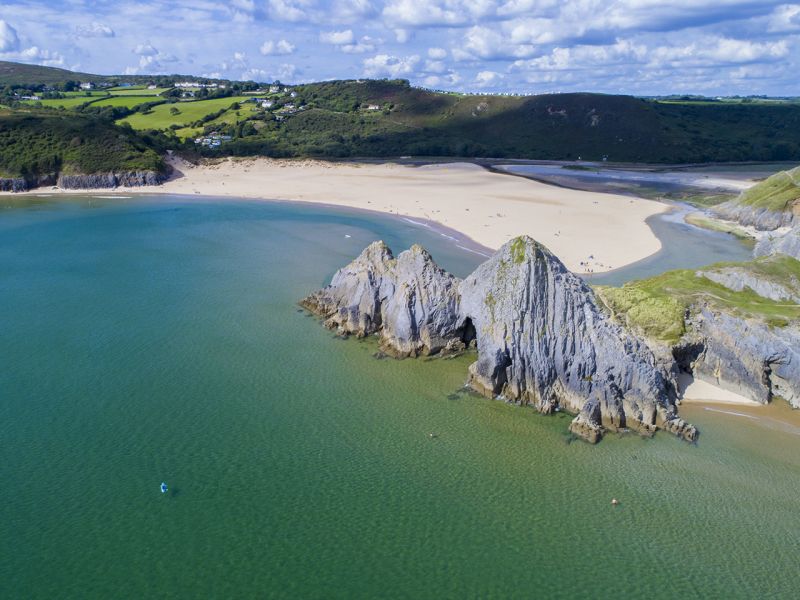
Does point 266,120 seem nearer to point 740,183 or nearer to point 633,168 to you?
point 633,168

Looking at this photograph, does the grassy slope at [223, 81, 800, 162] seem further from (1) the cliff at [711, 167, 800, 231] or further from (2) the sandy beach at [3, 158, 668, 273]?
(1) the cliff at [711, 167, 800, 231]

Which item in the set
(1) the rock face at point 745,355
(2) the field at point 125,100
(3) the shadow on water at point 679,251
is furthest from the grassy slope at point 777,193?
(2) the field at point 125,100

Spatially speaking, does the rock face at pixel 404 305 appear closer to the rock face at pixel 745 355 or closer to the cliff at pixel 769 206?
the rock face at pixel 745 355

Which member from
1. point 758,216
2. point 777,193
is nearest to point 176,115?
point 758,216

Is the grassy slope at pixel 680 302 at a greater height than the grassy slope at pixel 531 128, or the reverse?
the grassy slope at pixel 531 128

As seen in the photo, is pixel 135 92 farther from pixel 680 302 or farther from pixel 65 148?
pixel 680 302

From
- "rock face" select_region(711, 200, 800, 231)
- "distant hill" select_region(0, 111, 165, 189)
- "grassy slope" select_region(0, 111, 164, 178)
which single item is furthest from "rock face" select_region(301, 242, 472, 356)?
"grassy slope" select_region(0, 111, 164, 178)

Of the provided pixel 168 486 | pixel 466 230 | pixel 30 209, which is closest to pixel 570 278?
pixel 168 486
